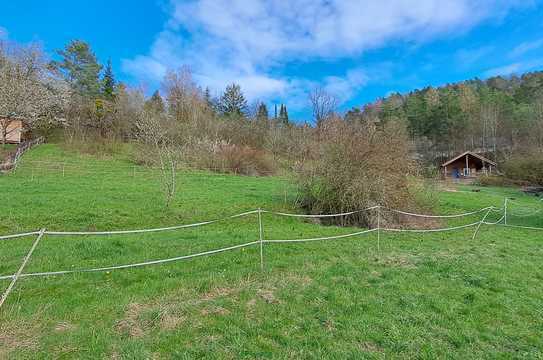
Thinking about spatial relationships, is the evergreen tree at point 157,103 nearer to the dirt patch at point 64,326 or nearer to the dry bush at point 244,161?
the dry bush at point 244,161

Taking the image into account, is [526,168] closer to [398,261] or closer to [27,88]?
[398,261]

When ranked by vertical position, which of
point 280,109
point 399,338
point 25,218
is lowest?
point 399,338

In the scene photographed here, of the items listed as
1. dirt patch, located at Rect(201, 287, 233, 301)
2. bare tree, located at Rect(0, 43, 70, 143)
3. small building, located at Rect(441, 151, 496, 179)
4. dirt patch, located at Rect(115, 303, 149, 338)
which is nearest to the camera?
dirt patch, located at Rect(115, 303, 149, 338)

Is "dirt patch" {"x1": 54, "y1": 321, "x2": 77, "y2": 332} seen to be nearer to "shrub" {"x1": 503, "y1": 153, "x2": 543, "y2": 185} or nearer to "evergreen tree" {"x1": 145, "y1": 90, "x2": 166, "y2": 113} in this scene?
"evergreen tree" {"x1": 145, "y1": 90, "x2": 166, "y2": 113}

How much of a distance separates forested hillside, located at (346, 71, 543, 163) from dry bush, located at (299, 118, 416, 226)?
135 feet

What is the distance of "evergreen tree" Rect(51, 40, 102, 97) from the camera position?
39.7 m

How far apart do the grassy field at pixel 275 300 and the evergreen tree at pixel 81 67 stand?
38.3m

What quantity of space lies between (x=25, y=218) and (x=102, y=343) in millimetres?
8313

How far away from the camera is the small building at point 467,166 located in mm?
44594

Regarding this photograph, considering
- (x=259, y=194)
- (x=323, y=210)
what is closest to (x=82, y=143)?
(x=259, y=194)

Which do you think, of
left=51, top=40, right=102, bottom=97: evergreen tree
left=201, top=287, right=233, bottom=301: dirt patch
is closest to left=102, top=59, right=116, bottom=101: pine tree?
left=51, top=40, right=102, bottom=97: evergreen tree

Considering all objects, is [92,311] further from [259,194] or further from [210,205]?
[259,194]

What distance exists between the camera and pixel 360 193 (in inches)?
427

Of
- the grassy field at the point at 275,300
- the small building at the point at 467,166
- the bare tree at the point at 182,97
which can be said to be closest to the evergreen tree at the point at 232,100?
the bare tree at the point at 182,97
